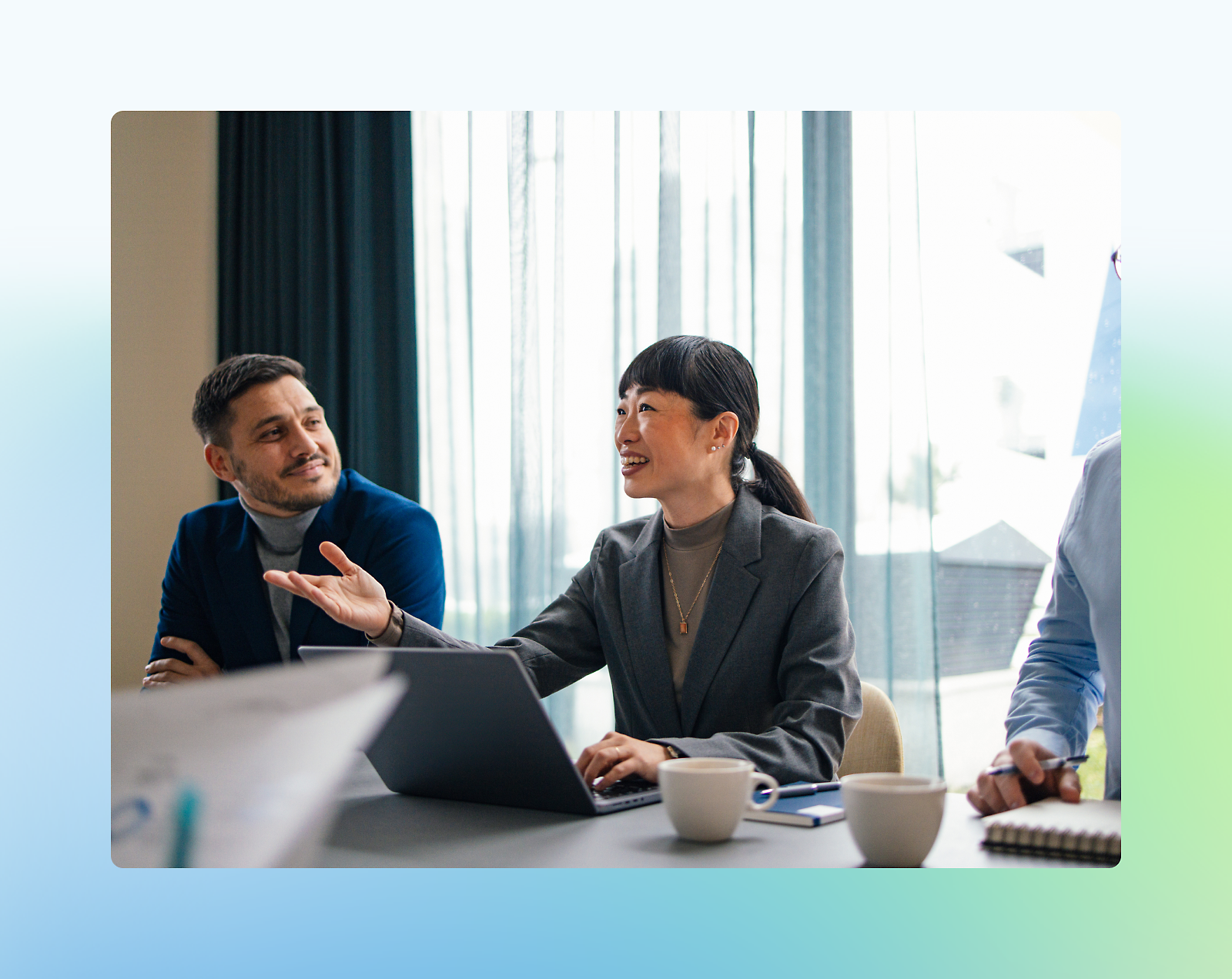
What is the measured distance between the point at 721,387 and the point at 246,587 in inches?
32.5

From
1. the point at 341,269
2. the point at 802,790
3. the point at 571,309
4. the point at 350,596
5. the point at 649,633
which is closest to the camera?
the point at 802,790

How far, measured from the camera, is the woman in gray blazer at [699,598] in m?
1.09

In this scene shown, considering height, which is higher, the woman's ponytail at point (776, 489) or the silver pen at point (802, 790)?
the woman's ponytail at point (776, 489)

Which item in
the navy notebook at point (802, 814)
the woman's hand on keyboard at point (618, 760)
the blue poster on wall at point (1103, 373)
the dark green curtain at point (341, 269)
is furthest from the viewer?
the dark green curtain at point (341, 269)

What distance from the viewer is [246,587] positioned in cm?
155

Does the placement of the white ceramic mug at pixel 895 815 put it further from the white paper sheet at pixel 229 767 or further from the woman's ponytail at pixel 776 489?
the woman's ponytail at pixel 776 489

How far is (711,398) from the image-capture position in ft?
4.26

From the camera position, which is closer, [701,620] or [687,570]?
[701,620]

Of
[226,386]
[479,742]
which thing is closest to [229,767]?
[479,742]

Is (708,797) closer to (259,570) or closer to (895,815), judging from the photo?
(895,815)

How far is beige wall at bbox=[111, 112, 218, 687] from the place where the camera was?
3.05ft

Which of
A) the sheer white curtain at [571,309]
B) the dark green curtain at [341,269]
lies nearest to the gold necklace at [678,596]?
the sheer white curtain at [571,309]

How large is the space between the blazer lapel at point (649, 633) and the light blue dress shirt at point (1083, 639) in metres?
0.45
